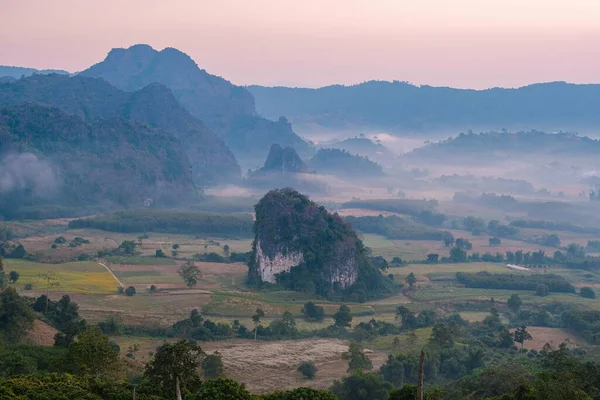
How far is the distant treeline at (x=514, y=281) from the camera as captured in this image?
85.0 metres

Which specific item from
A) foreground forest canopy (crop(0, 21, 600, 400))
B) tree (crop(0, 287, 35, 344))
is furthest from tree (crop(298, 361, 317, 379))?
tree (crop(0, 287, 35, 344))

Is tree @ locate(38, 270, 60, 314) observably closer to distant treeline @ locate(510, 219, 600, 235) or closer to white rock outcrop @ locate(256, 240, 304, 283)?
white rock outcrop @ locate(256, 240, 304, 283)

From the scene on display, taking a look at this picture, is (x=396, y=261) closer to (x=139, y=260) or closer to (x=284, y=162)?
→ (x=139, y=260)

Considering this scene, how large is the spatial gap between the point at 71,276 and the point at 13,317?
88.1 ft

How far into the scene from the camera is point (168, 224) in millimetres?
120812

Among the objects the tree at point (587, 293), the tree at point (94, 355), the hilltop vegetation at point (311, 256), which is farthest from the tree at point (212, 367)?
the tree at point (587, 293)

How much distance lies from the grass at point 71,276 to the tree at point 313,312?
1830cm

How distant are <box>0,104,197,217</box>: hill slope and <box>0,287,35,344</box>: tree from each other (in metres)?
80.4

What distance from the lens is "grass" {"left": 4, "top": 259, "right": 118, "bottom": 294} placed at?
7194 cm

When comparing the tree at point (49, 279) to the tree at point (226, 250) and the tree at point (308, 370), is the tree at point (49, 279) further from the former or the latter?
the tree at point (308, 370)

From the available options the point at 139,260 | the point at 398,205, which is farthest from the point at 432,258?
the point at 398,205

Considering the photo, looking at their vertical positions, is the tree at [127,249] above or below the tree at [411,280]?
above

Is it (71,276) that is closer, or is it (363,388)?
(363,388)

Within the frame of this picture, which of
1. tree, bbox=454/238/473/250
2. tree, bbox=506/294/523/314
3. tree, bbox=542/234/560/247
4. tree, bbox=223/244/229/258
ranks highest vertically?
tree, bbox=542/234/560/247
